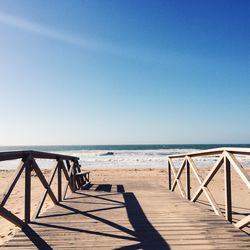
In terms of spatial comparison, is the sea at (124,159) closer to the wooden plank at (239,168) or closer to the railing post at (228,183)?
the railing post at (228,183)

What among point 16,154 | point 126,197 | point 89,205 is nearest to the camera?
point 16,154

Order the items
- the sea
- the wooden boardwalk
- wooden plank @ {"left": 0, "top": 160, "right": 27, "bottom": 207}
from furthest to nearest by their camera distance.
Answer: the sea
wooden plank @ {"left": 0, "top": 160, "right": 27, "bottom": 207}
the wooden boardwalk

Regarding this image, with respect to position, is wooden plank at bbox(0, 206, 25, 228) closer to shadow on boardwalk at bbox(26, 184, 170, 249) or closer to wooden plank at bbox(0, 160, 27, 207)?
wooden plank at bbox(0, 160, 27, 207)

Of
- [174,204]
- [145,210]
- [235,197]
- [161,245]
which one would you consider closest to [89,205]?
[145,210]

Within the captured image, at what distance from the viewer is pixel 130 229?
393cm

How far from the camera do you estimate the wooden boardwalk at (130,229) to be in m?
3.29

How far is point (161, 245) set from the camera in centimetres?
326

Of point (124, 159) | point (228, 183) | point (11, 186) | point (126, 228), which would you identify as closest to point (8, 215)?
A: point (11, 186)


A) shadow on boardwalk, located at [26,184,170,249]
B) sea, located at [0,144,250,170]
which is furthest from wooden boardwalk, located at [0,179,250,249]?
sea, located at [0,144,250,170]

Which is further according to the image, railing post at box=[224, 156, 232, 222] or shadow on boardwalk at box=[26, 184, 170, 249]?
railing post at box=[224, 156, 232, 222]

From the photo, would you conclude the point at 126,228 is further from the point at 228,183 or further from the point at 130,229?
the point at 228,183

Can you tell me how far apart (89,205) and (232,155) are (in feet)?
10.1

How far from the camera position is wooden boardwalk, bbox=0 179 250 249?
329 centimetres

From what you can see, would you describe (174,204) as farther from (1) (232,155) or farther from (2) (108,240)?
(2) (108,240)
